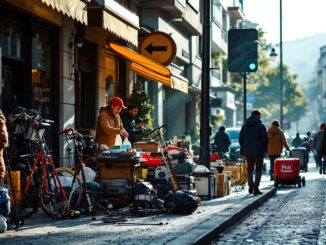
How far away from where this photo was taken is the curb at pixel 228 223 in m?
10.8

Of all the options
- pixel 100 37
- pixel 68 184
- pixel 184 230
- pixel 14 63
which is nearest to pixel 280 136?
pixel 100 37

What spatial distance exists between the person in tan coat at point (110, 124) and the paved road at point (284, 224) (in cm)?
265

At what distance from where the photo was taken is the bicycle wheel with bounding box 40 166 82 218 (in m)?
13.1

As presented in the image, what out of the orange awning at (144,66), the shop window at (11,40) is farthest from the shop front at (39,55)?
the orange awning at (144,66)

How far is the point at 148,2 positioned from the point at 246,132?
9.47 m

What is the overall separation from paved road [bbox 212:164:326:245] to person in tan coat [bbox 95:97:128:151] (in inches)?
104

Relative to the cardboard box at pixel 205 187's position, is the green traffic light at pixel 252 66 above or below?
above

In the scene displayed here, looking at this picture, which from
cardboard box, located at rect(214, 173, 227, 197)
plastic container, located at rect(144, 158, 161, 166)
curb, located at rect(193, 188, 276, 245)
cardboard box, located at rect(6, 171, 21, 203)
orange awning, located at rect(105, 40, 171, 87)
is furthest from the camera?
orange awning, located at rect(105, 40, 171, 87)

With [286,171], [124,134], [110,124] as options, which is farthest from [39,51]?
[286,171]

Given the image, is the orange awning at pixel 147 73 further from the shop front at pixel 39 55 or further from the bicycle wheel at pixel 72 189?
the bicycle wheel at pixel 72 189

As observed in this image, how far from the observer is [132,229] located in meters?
11.6

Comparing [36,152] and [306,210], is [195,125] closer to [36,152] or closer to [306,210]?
[306,210]

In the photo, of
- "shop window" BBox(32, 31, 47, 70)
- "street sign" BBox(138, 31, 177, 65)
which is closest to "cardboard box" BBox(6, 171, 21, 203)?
"shop window" BBox(32, 31, 47, 70)

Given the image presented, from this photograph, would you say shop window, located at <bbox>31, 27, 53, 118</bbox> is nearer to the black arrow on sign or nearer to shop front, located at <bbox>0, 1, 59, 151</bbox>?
shop front, located at <bbox>0, 1, 59, 151</bbox>
